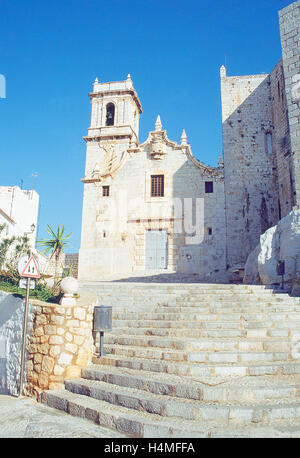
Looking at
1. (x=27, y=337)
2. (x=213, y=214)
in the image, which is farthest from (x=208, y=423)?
(x=213, y=214)

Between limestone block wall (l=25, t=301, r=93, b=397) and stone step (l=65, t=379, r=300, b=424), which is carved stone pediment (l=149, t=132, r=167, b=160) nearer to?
limestone block wall (l=25, t=301, r=93, b=397)

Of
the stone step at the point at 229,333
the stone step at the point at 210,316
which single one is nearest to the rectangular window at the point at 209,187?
the stone step at the point at 210,316

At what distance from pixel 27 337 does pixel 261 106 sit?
677 inches

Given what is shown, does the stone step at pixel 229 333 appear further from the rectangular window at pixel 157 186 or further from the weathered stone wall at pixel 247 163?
the rectangular window at pixel 157 186

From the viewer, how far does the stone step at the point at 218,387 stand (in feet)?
14.9

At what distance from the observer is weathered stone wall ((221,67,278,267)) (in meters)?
17.9

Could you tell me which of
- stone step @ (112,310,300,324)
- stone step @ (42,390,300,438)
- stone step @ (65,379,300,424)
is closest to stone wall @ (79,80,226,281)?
stone step @ (112,310,300,324)

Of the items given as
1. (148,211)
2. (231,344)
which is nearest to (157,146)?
(148,211)

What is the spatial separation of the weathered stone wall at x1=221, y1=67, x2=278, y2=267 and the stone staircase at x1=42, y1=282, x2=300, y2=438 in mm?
9743

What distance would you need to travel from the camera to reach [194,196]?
19781 mm

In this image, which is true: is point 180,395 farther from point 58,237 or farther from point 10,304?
point 58,237

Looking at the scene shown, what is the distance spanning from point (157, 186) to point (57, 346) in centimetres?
1501

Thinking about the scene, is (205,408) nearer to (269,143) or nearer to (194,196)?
(194,196)
